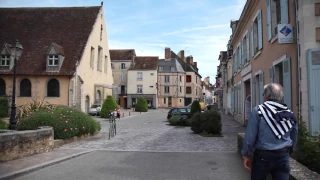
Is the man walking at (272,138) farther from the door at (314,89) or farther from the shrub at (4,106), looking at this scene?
the shrub at (4,106)

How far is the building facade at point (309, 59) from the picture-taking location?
7504mm

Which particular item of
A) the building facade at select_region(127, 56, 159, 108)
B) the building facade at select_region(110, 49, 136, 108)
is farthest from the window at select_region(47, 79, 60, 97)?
the building facade at select_region(127, 56, 159, 108)

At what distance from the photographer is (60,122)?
38.7 ft

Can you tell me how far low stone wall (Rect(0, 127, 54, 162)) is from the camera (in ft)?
25.9

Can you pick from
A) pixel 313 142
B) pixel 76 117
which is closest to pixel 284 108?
pixel 313 142

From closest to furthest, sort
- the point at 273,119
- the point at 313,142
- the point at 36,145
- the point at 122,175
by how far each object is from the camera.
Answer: the point at 273,119 → the point at 313,142 → the point at 122,175 → the point at 36,145

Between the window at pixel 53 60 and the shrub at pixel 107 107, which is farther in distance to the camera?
the shrub at pixel 107 107

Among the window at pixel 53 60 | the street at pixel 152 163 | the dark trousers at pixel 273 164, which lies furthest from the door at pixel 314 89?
the window at pixel 53 60

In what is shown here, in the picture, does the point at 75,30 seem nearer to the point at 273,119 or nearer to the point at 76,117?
the point at 76,117

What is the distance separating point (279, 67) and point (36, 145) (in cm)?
820

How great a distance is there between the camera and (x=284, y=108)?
3.62 m

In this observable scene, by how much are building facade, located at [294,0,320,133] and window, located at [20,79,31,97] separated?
93.0ft

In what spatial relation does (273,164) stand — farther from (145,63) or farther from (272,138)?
(145,63)

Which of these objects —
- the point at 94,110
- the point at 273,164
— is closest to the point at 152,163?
the point at 273,164
